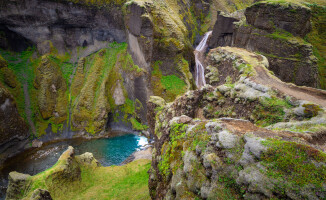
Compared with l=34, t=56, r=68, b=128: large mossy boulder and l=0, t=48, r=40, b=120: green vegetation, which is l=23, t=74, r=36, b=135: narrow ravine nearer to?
l=0, t=48, r=40, b=120: green vegetation

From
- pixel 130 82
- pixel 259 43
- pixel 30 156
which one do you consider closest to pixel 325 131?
pixel 259 43

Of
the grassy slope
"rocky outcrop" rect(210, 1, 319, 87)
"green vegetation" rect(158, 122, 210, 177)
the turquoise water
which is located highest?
"rocky outcrop" rect(210, 1, 319, 87)

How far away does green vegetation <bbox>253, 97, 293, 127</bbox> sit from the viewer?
31.0 ft

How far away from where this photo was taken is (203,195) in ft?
18.6

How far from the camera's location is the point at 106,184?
1814 centimetres

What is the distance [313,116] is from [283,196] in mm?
5904

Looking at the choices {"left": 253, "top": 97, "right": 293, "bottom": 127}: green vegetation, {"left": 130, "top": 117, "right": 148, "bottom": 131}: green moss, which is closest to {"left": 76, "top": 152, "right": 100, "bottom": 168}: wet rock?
{"left": 130, "top": 117, "right": 148, "bottom": 131}: green moss

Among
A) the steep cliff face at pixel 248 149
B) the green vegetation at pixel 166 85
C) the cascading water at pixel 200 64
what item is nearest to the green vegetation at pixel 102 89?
the green vegetation at pixel 166 85

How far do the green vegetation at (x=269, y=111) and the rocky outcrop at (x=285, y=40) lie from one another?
12.0 meters

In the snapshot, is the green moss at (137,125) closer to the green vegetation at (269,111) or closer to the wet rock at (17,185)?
the wet rock at (17,185)

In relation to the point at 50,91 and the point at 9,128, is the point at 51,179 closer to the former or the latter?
the point at 9,128

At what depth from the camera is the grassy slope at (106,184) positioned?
51.5ft

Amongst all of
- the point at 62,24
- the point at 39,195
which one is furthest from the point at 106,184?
the point at 62,24

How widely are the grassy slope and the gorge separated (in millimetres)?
136
